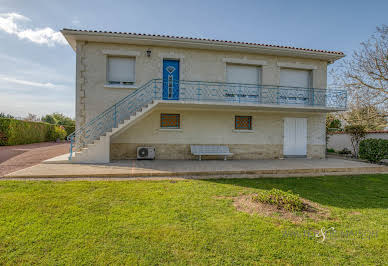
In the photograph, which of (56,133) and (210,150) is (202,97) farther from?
(56,133)

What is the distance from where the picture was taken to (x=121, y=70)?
9.19m

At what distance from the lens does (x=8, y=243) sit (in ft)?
8.18

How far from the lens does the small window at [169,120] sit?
948 centimetres

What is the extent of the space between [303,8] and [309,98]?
4.73 meters

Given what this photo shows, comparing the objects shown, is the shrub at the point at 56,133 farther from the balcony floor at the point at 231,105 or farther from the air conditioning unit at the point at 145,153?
the balcony floor at the point at 231,105

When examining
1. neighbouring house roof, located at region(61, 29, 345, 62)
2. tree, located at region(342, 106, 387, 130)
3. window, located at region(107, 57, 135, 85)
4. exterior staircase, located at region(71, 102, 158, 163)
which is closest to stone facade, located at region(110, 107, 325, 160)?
exterior staircase, located at region(71, 102, 158, 163)

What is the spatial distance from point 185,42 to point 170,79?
1.89 metres

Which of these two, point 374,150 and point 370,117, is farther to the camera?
point 370,117

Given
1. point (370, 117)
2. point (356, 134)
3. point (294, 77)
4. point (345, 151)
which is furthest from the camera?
point (370, 117)

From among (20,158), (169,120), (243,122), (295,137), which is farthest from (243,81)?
(20,158)

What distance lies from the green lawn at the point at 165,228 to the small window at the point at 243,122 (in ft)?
18.7

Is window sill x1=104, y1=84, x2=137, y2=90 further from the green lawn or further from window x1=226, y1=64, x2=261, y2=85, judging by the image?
the green lawn

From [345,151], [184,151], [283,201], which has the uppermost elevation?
[184,151]

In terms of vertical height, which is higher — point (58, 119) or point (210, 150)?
point (58, 119)
